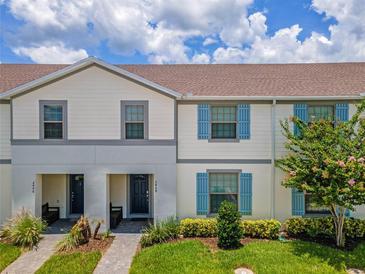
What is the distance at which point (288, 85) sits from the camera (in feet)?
41.5

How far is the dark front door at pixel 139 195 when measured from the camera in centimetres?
1334

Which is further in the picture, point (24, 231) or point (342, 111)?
point (342, 111)

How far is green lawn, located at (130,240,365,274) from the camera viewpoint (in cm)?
779

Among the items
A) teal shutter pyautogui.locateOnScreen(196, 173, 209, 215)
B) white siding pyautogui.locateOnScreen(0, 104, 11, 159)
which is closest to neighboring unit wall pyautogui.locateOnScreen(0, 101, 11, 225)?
white siding pyautogui.locateOnScreen(0, 104, 11, 159)

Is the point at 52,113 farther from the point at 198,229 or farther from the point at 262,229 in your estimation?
the point at 262,229

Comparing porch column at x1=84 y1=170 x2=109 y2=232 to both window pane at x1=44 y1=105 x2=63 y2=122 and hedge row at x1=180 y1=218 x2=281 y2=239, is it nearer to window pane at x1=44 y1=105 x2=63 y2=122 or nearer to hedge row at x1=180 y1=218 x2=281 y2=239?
window pane at x1=44 y1=105 x2=63 y2=122

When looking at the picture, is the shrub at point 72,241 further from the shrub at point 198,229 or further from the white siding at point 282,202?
the white siding at point 282,202

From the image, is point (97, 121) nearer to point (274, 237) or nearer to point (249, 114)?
point (249, 114)

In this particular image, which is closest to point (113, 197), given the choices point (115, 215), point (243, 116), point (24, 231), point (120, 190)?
point (120, 190)

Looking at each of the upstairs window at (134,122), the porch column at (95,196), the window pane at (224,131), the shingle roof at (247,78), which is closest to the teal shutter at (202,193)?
the window pane at (224,131)

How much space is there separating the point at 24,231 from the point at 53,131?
4039 mm

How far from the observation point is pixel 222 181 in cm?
1173

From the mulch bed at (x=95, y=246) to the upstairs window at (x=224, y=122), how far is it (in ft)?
20.1

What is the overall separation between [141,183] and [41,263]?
5.73 meters
